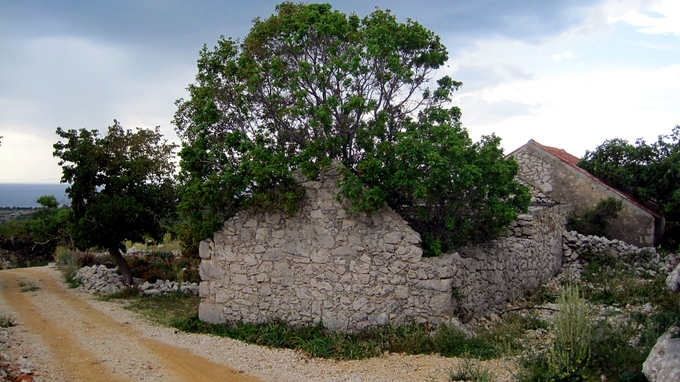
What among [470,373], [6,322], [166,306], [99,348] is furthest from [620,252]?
[6,322]

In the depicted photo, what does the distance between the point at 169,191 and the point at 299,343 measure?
705cm

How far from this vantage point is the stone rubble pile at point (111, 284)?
1429 cm

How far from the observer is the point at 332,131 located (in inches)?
415

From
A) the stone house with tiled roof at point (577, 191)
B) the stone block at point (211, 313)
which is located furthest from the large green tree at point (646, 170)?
the stone block at point (211, 313)

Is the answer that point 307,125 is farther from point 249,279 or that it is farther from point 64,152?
point 64,152

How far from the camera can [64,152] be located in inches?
551

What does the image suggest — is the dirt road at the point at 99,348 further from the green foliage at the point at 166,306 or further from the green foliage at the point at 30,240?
the green foliage at the point at 30,240

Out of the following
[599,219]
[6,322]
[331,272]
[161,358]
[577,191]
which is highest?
[577,191]

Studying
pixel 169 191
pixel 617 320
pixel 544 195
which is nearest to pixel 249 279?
pixel 169 191

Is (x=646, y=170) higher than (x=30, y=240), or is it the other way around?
(x=646, y=170)

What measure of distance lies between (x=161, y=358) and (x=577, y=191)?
14.7m

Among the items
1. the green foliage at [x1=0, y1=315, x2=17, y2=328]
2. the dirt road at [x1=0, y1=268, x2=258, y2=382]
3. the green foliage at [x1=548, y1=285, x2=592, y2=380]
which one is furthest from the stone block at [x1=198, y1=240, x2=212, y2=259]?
the green foliage at [x1=548, y1=285, x2=592, y2=380]

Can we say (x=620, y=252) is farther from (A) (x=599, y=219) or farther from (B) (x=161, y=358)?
(B) (x=161, y=358)

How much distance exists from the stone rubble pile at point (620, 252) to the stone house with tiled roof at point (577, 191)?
1396mm
